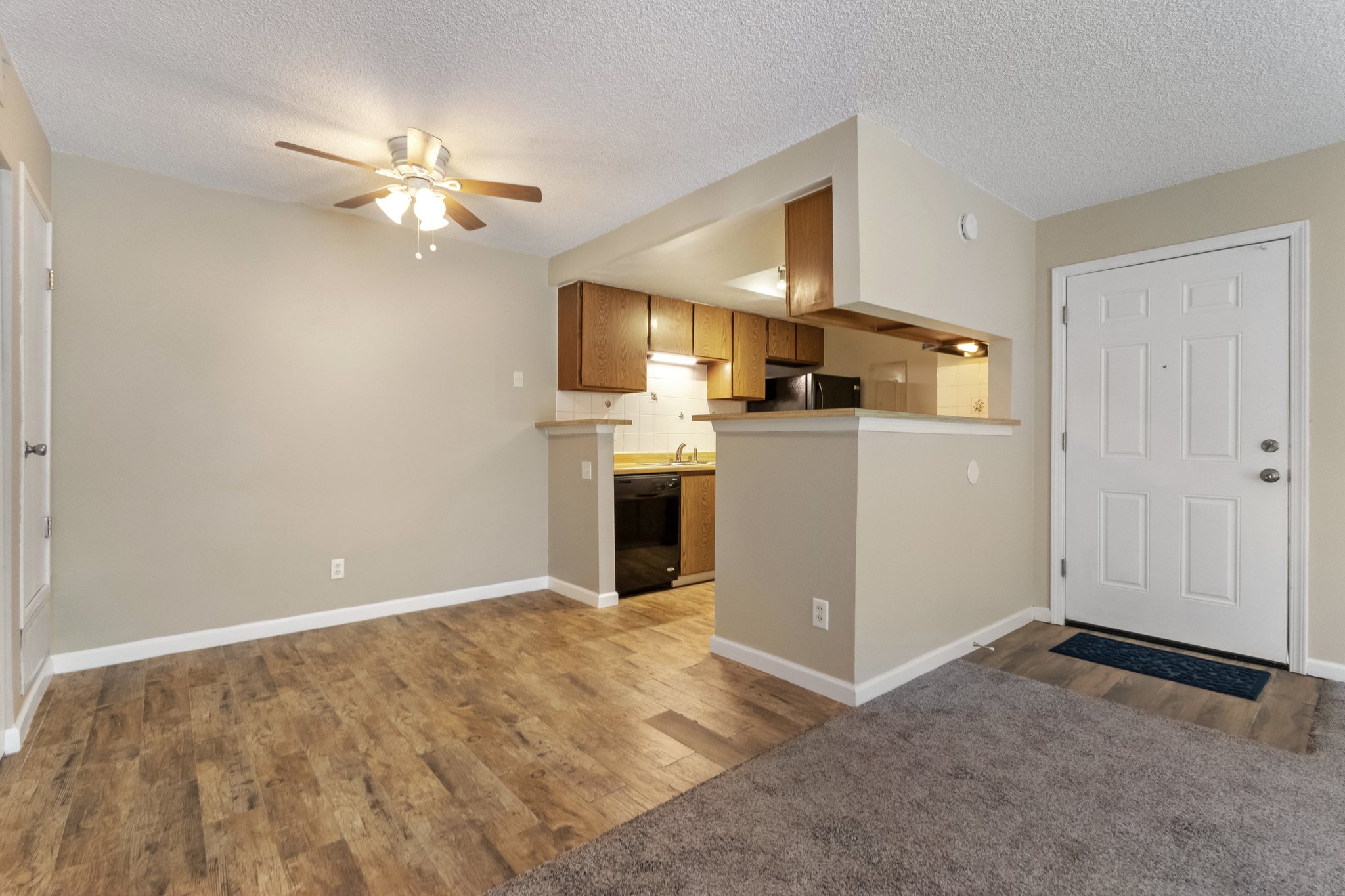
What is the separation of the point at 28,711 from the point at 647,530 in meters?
2.95

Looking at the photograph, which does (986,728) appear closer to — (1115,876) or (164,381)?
(1115,876)

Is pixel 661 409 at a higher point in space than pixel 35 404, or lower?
higher

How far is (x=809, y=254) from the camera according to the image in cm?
272

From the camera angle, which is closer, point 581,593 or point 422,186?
point 422,186

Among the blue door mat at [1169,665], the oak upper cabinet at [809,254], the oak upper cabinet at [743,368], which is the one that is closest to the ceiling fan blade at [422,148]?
the oak upper cabinet at [809,254]

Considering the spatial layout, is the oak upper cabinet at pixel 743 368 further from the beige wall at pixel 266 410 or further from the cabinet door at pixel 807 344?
the beige wall at pixel 266 410

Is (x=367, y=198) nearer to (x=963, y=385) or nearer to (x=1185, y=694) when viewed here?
(x=1185, y=694)

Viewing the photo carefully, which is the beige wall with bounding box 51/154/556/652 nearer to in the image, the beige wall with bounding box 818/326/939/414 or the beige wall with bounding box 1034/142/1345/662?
the beige wall with bounding box 818/326/939/414

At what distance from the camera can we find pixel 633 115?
2.47m

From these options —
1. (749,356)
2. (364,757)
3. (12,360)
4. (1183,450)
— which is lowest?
(364,757)

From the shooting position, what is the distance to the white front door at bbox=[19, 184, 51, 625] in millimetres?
2289

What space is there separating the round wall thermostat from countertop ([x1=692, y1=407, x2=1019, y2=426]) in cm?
90

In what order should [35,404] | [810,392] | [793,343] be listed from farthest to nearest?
[793,343] < [810,392] < [35,404]

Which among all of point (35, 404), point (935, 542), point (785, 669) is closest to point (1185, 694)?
point (935, 542)
